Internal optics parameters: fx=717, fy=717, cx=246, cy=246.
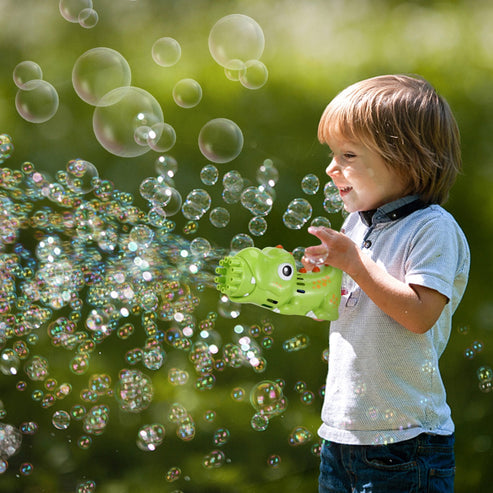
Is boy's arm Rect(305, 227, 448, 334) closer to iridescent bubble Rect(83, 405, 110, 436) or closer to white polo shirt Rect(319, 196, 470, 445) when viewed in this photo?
white polo shirt Rect(319, 196, 470, 445)

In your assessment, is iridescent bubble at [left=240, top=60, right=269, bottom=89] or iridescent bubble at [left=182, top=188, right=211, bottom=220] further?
iridescent bubble at [left=240, top=60, right=269, bottom=89]

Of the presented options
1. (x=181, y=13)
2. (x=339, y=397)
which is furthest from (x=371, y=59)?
(x=339, y=397)

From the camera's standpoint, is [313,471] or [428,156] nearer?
[428,156]

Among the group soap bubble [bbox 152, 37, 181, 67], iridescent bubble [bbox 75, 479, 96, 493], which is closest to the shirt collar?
soap bubble [bbox 152, 37, 181, 67]

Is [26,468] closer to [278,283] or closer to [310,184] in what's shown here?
[310,184]

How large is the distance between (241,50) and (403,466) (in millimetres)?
1836

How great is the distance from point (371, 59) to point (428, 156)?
153 cm

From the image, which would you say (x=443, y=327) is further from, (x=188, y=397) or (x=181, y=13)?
(x=181, y=13)

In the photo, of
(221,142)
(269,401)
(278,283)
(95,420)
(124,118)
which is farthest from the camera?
(124,118)

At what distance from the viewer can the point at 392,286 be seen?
59.1 inches

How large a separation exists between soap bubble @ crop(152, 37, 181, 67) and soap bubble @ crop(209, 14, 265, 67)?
143mm

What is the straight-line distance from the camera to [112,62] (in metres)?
2.89

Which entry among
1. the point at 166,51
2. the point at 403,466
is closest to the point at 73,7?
the point at 166,51

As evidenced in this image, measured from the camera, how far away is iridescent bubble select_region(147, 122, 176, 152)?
271 cm
